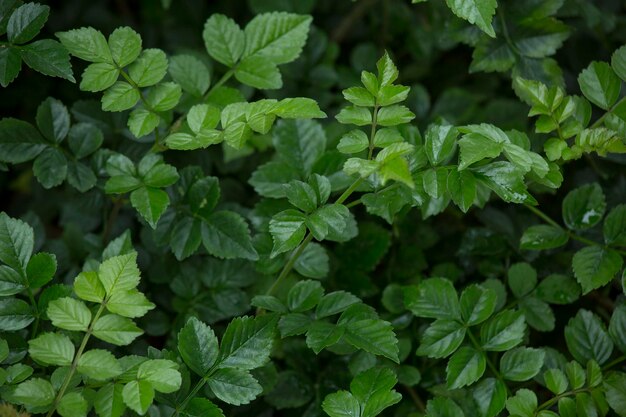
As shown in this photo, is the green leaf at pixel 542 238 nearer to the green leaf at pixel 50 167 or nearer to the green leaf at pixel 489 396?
the green leaf at pixel 489 396

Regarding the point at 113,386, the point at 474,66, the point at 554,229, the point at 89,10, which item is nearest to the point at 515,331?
the point at 554,229

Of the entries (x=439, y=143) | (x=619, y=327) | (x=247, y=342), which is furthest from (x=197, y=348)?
(x=619, y=327)

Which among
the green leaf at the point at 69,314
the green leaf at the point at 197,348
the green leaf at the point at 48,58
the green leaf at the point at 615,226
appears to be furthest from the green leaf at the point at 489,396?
the green leaf at the point at 48,58

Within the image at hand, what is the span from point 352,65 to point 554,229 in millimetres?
812

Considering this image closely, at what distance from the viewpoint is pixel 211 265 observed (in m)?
1.51

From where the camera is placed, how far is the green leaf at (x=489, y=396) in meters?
1.22

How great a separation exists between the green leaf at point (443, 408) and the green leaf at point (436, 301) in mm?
154

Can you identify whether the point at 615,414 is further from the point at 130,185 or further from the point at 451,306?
the point at 130,185

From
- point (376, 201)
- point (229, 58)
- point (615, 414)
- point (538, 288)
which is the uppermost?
point (229, 58)

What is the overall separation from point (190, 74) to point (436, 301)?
687 mm

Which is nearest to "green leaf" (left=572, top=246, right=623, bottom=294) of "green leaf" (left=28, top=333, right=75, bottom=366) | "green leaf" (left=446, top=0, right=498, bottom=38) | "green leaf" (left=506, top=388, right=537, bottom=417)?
"green leaf" (left=506, top=388, right=537, bottom=417)

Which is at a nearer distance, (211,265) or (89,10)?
(211,265)

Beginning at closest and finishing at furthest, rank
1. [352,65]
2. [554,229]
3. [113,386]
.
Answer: [113,386] < [554,229] < [352,65]

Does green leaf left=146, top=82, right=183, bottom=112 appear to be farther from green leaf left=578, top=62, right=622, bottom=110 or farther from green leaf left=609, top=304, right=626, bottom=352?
green leaf left=609, top=304, right=626, bottom=352
